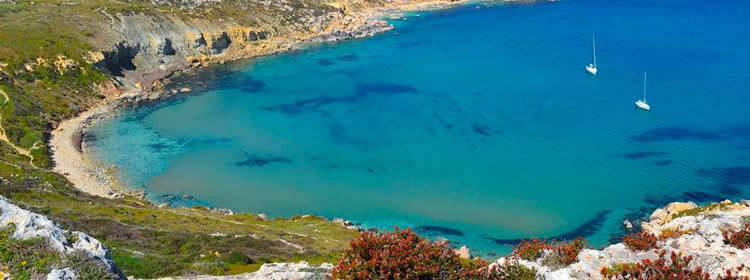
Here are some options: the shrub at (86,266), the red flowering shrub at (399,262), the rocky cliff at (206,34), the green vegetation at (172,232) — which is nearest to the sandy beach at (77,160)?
the green vegetation at (172,232)

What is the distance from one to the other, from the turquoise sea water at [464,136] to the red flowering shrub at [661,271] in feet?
102

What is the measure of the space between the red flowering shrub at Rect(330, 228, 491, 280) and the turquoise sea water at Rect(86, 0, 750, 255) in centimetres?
3176

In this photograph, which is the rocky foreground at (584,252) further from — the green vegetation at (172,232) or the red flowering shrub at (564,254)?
the green vegetation at (172,232)

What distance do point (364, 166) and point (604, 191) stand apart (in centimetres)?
→ 2837

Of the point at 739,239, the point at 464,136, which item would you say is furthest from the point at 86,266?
the point at 464,136

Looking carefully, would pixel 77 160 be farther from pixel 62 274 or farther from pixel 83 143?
pixel 62 274

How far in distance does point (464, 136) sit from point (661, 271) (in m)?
60.5

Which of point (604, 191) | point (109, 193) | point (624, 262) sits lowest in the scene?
point (604, 191)

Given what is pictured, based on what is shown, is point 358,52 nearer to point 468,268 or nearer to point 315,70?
point 315,70

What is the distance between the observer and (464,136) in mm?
77375

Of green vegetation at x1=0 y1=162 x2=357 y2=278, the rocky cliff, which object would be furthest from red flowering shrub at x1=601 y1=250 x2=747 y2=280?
the rocky cliff

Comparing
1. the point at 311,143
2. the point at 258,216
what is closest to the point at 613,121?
the point at 311,143

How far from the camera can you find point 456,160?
69.4m

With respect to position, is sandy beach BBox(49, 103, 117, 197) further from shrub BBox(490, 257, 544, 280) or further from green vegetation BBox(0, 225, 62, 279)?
shrub BBox(490, 257, 544, 280)
